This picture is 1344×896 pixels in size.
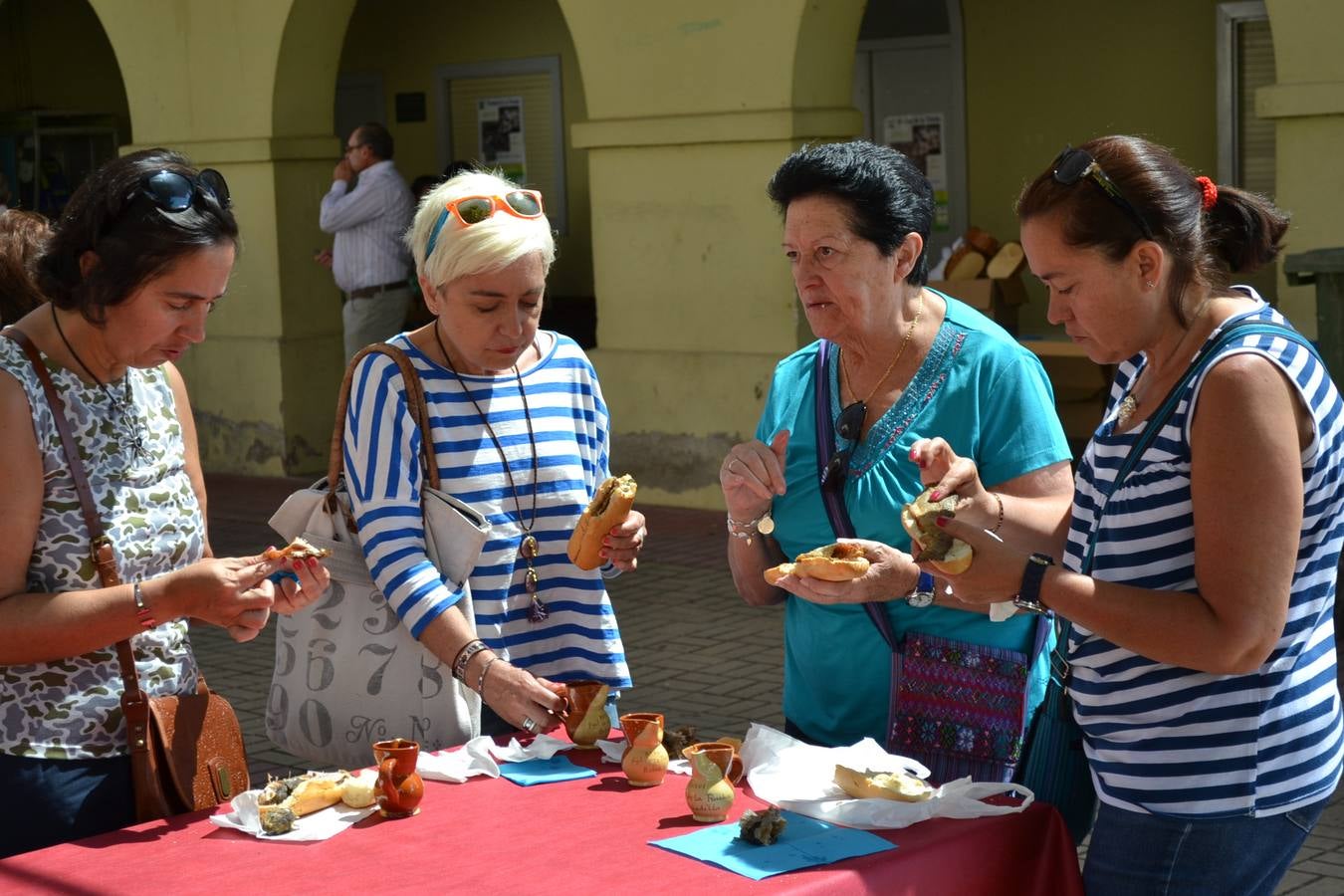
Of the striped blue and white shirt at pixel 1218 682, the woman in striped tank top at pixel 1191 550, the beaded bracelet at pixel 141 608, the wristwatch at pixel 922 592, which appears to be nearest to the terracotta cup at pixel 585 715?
the wristwatch at pixel 922 592

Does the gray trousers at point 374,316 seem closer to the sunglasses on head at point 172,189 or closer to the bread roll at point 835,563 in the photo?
the sunglasses on head at point 172,189

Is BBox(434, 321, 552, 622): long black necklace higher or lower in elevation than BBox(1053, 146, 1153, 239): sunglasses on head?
lower

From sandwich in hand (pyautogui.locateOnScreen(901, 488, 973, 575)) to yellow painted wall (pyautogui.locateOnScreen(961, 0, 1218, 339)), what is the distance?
27.6ft

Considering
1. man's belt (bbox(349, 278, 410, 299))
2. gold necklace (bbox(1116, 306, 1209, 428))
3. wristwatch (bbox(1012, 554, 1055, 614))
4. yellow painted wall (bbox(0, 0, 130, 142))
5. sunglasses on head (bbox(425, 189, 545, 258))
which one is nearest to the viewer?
wristwatch (bbox(1012, 554, 1055, 614))

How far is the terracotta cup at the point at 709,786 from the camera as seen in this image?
2668 mm

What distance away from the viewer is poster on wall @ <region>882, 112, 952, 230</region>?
11688mm

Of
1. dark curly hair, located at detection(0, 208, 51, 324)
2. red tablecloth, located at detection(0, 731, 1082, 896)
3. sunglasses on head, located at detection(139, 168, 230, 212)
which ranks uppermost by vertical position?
sunglasses on head, located at detection(139, 168, 230, 212)

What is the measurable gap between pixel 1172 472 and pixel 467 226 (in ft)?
4.80

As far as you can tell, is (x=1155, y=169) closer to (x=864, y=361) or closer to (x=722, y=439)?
(x=864, y=361)

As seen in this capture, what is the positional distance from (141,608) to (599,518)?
2.82 feet

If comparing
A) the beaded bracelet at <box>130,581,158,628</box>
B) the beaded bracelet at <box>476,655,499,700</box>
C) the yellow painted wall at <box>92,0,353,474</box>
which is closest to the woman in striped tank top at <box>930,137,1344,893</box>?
the beaded bracelet at <box>476,655,499,700</box>

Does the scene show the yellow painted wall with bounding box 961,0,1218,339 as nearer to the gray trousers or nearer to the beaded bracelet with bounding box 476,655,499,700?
the gray trousers

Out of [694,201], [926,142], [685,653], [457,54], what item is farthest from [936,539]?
[457,54]

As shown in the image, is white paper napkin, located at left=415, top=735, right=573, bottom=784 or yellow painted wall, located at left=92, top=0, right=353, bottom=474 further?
yellow painted wall, located at left=92, top=0, right=353, bottom=474
